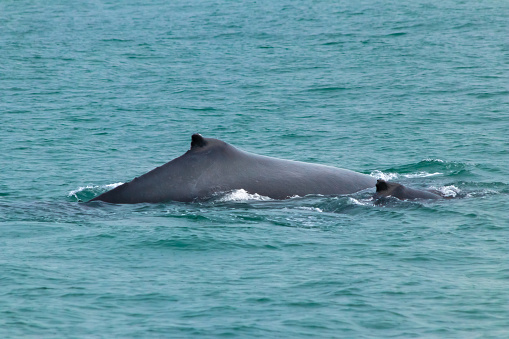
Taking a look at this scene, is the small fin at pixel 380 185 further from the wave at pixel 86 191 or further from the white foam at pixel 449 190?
the wave at pixel 86 191

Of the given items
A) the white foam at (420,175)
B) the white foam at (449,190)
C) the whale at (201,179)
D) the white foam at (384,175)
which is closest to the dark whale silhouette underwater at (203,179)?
the whale at (201,179)

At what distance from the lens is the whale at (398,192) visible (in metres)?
15.8

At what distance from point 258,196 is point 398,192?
2.54m

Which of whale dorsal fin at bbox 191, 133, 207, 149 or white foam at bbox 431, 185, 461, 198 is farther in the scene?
white foam at bbox 431, 185, 461, 198

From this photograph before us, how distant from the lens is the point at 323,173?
643 inches

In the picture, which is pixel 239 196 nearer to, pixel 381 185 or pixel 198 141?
pixel 198 141

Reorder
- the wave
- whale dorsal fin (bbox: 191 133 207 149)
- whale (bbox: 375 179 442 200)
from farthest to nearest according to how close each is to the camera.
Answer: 1. the wave
2. whale (bbox: 375 179 442 200)
3. whale dorsal fin (bbox: 191 133 207 149)

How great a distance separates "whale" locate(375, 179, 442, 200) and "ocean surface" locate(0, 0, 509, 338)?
21cm

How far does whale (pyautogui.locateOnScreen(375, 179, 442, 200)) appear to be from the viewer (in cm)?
1576

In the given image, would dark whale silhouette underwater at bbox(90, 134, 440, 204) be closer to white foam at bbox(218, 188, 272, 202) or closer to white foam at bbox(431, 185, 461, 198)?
white foam at bbox(218, 188, 272, 202)

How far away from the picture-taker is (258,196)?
50.8 feet

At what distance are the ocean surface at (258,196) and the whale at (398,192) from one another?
0.68 ft

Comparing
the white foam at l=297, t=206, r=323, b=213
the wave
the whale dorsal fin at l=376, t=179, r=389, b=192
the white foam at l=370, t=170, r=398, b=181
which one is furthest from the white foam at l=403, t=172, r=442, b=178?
the wave

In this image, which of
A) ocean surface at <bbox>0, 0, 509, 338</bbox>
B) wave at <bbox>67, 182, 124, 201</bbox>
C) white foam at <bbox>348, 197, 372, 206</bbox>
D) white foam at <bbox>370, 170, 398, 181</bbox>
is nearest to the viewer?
ocean surface at <bbox>0, 0, 509, 338</bbox>
